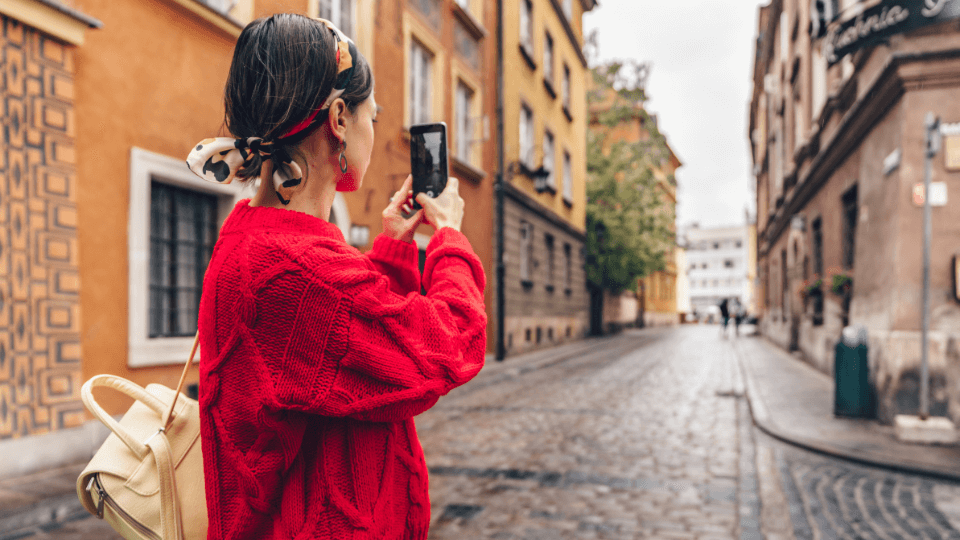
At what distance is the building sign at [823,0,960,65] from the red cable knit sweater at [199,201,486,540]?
316 inches

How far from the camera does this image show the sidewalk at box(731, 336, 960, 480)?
575 centimetres

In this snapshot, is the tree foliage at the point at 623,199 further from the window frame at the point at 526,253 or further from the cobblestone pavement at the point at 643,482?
the cobblestone pavement at the point at 643,482

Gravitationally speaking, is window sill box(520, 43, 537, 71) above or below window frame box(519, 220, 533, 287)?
above

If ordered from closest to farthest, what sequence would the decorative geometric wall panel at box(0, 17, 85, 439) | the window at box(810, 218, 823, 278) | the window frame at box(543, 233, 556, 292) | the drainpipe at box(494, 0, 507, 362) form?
the decorative geometric wall panel at box(0, 17, 85, 439) → the window at box(810, 218, 823, 278) → the drainpipe at box(494, 0, 507, 362) → the window frame at box(543, 233, 556, 292)

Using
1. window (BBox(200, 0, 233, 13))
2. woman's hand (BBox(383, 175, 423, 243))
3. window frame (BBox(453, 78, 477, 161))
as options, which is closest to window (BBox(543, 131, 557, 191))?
window frame (BBox(453, 78, 477, 161))

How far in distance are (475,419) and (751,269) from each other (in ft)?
191

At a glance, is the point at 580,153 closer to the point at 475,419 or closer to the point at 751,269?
the point at 475,419

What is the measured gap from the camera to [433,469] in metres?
5.55

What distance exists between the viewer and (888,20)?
7.32 meters

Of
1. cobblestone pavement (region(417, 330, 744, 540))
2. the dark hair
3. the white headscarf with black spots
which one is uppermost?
the dark hair

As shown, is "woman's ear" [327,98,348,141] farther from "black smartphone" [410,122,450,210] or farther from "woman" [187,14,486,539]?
"black smartphone" [410,122,450,210]

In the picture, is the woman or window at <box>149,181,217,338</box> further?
window at <box>149,181,217,338</box>

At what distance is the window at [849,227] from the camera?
11.3 m

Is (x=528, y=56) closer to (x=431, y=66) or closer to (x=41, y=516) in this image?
(x=431, y=66)
